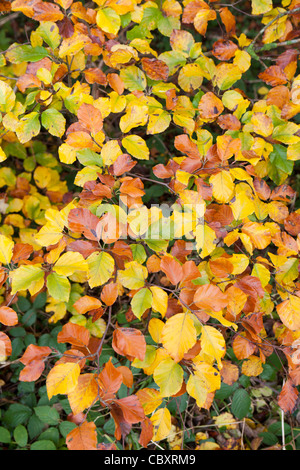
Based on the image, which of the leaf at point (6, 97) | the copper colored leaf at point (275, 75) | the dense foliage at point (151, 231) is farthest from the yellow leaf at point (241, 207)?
the leaf at point (6, 97)

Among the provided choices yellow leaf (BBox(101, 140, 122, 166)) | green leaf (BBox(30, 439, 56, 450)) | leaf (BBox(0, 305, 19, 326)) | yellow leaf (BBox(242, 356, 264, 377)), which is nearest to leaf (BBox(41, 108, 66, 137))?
yellow leaf (BBox(101, 140, 122, 166))

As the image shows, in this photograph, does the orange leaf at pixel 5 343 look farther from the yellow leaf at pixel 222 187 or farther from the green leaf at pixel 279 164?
the green leaf at pixel 279 164

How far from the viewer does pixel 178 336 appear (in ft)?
2.32

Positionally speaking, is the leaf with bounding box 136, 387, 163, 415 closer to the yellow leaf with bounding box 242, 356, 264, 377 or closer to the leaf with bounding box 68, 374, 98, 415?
the leaf with bounding box 68, 374, 98, 415

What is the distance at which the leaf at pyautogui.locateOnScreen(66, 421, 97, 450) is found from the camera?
704mm

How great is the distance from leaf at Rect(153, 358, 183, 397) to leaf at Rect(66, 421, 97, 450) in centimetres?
17

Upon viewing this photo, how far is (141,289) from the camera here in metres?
0.78

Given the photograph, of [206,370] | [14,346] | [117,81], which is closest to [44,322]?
[14,346]

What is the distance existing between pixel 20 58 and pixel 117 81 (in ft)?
0.91

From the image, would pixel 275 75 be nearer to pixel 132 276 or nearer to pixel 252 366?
pixel 132 276

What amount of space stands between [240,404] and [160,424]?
46cm

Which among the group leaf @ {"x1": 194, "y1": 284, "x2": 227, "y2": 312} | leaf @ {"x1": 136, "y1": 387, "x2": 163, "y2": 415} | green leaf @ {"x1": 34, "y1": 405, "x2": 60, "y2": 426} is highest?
leaf @ {"x1": 194, "y1": 284, "x2": 227, "y2": 312}

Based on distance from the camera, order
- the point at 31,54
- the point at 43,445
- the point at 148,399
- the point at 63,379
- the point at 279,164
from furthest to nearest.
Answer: the point at 43,445
the point at 279,164
the point at 31,54
the point at 148,399
the point at 63,379

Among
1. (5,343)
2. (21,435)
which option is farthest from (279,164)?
(21,435)
